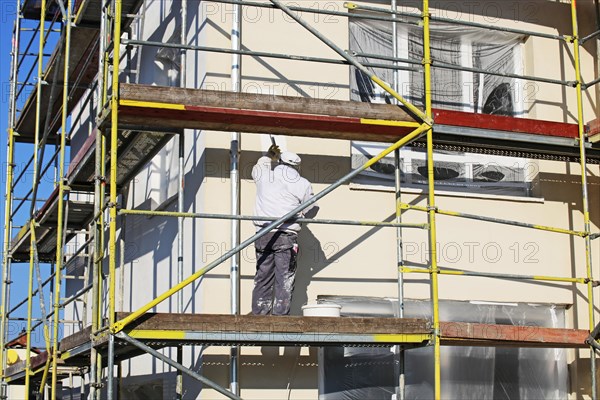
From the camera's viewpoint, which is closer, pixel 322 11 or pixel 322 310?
pixel 322 310

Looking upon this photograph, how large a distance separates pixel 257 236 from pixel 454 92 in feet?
13.0

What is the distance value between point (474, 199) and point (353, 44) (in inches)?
79.2

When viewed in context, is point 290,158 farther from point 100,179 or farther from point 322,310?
point 100,179

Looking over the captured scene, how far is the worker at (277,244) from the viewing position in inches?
361

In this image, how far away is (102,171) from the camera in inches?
349

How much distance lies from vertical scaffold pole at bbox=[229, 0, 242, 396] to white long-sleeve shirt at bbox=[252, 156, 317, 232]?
0.76 ft

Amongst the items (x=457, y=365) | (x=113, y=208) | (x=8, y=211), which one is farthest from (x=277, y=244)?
(x=8, y=211)

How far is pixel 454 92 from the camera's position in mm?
11398

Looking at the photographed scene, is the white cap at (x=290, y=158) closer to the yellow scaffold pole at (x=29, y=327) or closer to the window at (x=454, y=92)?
the window at (x=454, y=92)

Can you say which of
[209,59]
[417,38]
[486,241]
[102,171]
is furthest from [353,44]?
[102,171]

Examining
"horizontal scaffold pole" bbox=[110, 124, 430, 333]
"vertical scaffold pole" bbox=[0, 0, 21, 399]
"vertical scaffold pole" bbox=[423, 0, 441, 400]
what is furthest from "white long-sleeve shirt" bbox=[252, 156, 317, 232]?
"vertical scaffold pole" bbox=[0, 0, 21, 399]

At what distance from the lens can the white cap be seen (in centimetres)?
946

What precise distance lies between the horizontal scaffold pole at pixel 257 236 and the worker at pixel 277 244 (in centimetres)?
32

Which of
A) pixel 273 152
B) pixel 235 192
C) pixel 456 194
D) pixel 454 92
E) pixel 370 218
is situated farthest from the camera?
pixel 454 92
